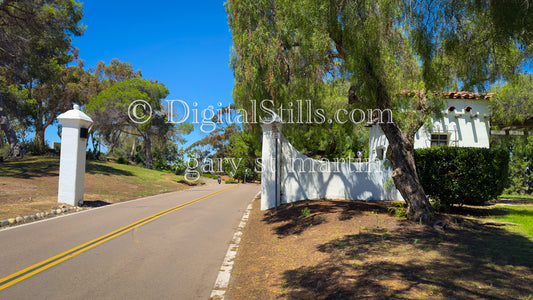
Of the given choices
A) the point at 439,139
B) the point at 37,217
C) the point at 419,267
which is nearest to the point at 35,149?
the point at 37,217

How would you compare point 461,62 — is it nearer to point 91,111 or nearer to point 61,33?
point 61,33

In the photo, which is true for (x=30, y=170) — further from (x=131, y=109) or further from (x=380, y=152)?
(x=131, y=109)

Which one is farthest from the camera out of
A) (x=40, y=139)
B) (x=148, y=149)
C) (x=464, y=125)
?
(x=148, y=149)

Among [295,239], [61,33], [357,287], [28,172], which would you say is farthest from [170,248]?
[61,33]

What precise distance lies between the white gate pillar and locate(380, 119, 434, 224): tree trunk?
5.17 m

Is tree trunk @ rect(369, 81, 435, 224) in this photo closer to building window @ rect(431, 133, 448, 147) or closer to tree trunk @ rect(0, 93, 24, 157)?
building window @ rect(431, 133, 448, 147)

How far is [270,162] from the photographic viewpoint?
13000mm

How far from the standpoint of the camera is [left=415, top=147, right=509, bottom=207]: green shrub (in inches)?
408

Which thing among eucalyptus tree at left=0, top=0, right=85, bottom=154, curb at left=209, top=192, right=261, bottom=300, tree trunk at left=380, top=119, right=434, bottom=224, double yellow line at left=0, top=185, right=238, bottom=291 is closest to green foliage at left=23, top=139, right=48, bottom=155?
eucalyptus tree at left=0, top=0, right=85, bottom=154

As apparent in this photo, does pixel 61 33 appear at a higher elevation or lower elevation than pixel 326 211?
higher

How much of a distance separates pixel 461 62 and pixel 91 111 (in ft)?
134

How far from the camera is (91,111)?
129 ft

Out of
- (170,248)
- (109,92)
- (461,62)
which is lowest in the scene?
(170,248)

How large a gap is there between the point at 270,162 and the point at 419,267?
846cm
